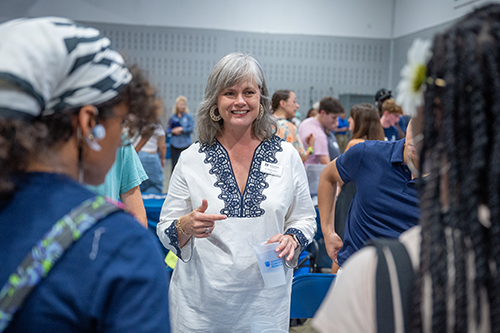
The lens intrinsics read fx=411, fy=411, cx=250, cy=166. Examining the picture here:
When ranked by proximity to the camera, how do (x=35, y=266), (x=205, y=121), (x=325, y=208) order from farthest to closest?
(x=325, y=208)
(x=205, y=121)
(x=35, y=266)

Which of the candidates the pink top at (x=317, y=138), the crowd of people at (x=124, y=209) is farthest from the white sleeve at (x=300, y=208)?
the pink top at (x=317, y=138)

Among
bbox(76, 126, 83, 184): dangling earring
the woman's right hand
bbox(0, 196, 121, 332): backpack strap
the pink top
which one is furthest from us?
the pink top

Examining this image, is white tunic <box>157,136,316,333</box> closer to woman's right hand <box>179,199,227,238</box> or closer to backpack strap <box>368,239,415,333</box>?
woman's right hand <box>179,199,227,238</box>

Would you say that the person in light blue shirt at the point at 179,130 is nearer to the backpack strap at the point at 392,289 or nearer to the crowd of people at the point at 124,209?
the crowd of people at the point at 124,209

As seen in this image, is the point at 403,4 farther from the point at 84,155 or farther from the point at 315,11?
the point at 84,155

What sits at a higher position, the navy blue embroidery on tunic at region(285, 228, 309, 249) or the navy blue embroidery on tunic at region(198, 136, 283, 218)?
the navy blue embroidery on tunic at region(198, 136, 283, 218)

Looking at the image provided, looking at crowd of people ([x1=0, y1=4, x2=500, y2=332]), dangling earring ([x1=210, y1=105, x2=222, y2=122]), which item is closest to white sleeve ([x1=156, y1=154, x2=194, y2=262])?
dangling earring ([x1=210, y1=105, x2=222, y2=122])

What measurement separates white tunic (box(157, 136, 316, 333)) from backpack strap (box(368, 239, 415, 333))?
1.20 meters

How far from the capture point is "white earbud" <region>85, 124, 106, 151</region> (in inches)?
30.7

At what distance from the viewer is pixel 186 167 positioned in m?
1.96

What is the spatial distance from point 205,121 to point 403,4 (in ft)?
36.2

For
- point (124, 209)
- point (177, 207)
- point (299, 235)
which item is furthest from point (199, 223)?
point (124, 209)

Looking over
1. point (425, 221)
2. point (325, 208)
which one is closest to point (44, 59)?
point (425, 221)

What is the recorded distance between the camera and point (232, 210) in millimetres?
1882
